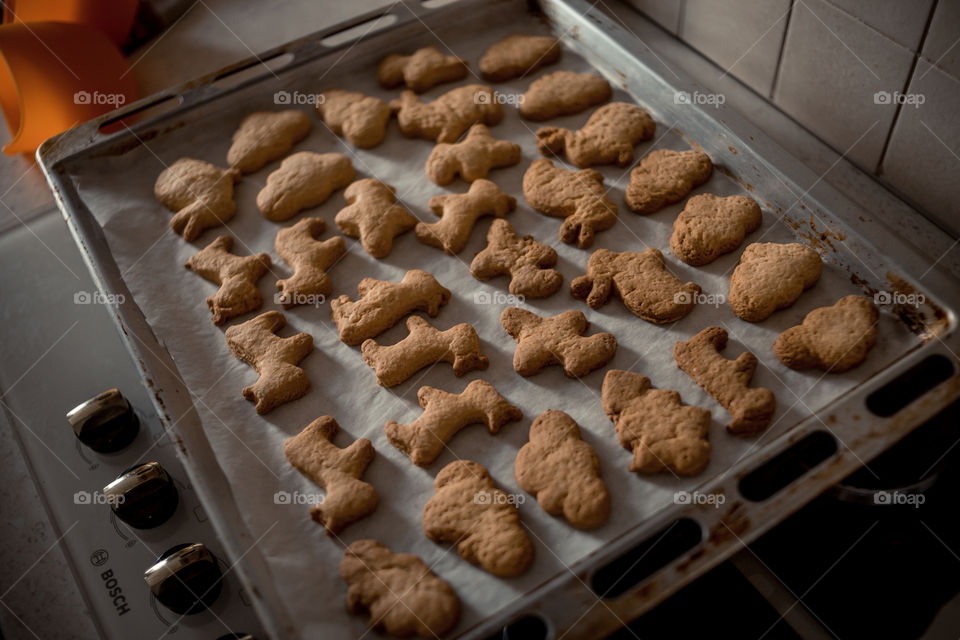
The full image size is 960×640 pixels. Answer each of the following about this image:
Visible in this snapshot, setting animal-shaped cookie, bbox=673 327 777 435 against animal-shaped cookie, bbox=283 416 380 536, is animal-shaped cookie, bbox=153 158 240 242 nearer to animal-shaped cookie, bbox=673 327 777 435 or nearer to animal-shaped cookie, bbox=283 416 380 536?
animal-shaped cookie, bbox=283 416 380 536

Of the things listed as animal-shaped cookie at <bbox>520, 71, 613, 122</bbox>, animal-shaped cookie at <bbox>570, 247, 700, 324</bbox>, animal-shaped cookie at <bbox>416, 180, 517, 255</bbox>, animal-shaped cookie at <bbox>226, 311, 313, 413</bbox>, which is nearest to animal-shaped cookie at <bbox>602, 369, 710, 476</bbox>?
animal-shaped cookie at <bbox>570, 247, 700, 324</bbox>

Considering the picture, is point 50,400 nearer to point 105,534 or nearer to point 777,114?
point 105,534

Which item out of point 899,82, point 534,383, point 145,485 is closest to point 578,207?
point 534,383

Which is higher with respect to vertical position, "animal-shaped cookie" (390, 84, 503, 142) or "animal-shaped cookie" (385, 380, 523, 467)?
"animal-shaped cookie" (390, 84, 503, 142)

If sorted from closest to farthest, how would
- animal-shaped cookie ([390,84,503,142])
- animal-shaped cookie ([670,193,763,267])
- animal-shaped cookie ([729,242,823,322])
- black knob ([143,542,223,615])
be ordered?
1. black knob ([143,542,223,615])
2. animal-shaped cookie ([729,242,823,322])
3. animal-shaped cookie ([670,193,763,267])
4. animal-shaped cookie ([390,84,503,142])

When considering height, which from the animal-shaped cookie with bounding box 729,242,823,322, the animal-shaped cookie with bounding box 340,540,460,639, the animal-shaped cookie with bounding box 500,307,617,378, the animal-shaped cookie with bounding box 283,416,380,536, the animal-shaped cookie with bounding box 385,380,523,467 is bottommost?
the animal-shaped cookie with bounding box 340,540,460,639

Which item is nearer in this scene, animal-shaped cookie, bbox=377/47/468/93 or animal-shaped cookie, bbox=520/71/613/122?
animal-shaped cookie, bbox=520/71/613/122
